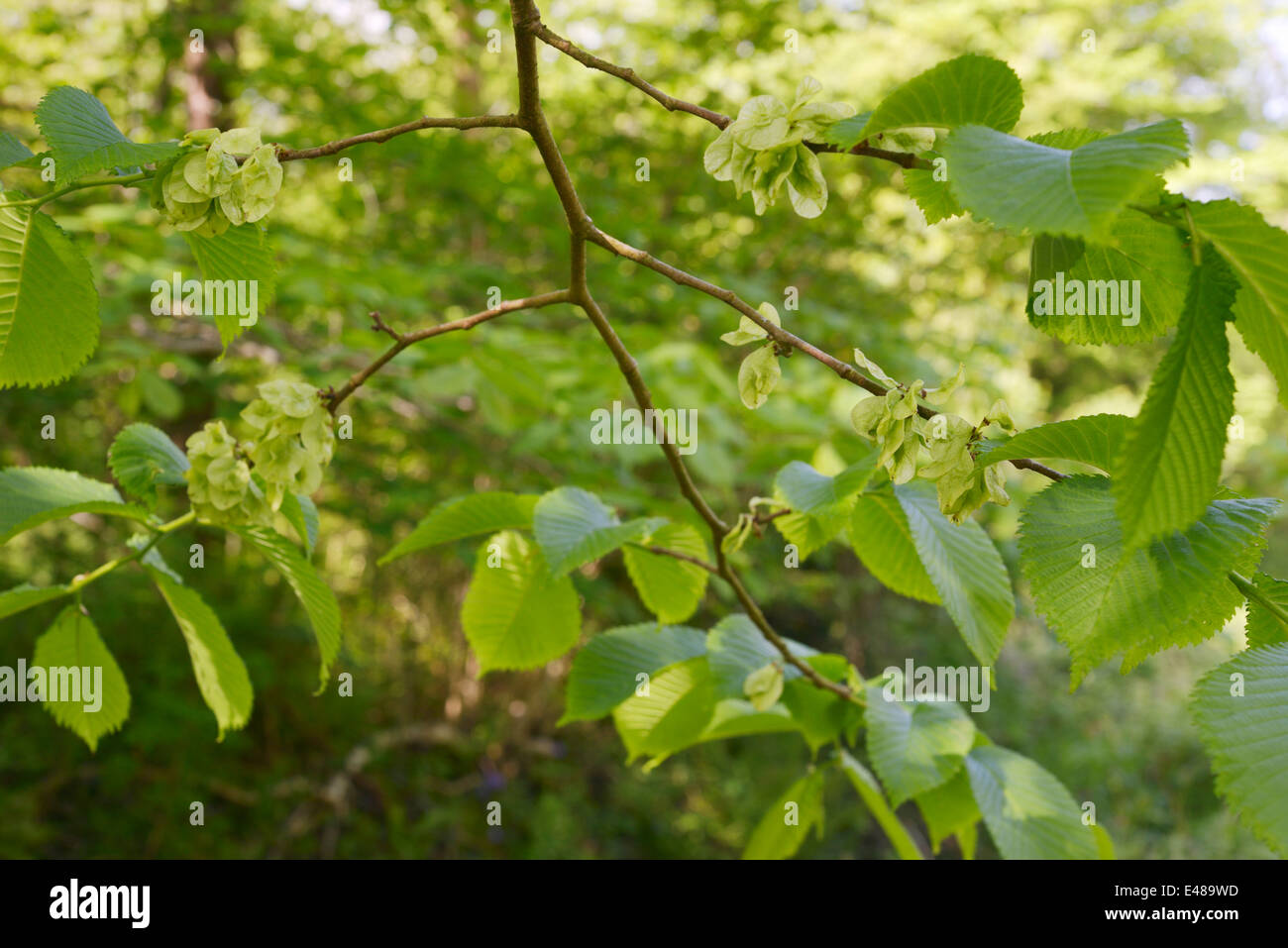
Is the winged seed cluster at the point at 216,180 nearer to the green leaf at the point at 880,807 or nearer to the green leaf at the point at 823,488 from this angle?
the green leaf at the point at 823,488

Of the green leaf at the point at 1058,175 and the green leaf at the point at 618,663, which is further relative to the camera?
the green leaf at the point at 618,663

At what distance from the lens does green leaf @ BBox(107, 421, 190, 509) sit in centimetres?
59

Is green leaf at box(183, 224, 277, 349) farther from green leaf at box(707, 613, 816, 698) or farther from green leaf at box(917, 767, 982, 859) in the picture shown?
green leaf at box(917, 767, 982, 859)

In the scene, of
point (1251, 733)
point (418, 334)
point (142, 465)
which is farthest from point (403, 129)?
point (1251, 733)

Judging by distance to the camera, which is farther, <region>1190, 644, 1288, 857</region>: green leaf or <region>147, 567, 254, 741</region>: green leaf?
<region>147, 567, 254, 741</region>: green leaf

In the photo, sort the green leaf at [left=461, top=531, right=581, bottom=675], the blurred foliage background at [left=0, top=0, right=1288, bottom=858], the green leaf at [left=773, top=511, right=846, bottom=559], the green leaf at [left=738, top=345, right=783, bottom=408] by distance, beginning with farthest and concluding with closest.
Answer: the blurred foliage background at [left=0, top=0, right=1288, bottom=858], the green leaf at [left=461, top=531, right=581, bottom=675], the green leaf at [left=773, top=511, right=846, bottom=559], the green leaf at [left=738, top=345, right=783, bottom=408]

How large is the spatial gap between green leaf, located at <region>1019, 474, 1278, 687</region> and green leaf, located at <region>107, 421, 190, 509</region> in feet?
1.69

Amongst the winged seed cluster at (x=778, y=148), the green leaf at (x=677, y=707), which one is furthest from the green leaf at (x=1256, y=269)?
the green leaf at (x=677, y=707)

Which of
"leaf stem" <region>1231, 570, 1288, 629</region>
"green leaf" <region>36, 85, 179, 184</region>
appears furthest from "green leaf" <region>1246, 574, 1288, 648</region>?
"green leaf" <region>36, 85, 179, 184</region>

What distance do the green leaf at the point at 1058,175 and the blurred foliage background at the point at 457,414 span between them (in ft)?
4.47

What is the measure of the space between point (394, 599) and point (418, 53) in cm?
239

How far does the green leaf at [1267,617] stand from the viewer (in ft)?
1.33

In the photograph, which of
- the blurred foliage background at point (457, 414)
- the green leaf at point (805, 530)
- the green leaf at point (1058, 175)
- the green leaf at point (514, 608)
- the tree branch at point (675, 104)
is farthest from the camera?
the blurred foliage background at point (457, 414)

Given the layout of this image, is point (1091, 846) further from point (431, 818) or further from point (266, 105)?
point (266, 105)
